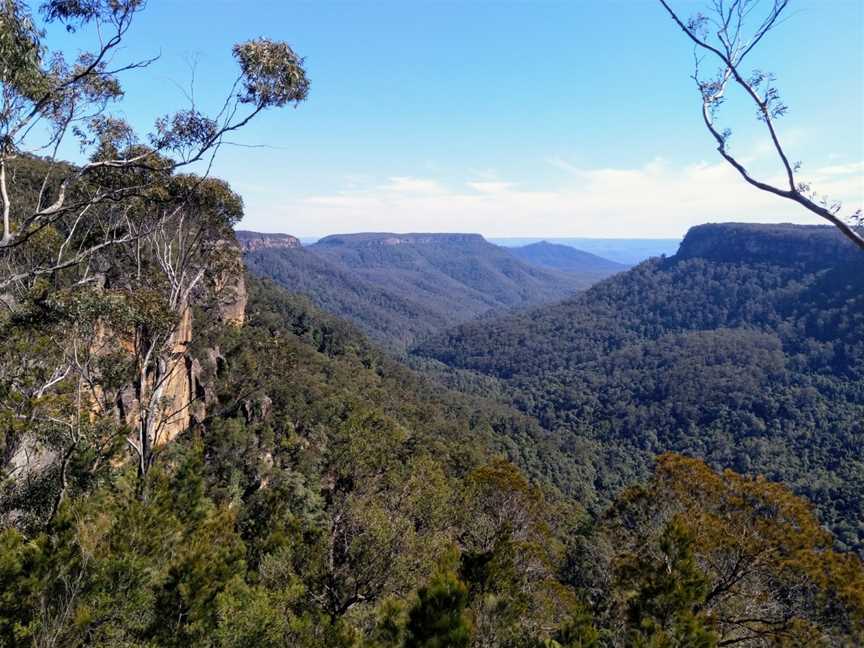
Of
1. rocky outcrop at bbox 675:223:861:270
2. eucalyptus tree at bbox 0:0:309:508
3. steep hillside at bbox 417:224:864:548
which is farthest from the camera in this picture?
A: rocky outcrop at bbox 675:223:861:270

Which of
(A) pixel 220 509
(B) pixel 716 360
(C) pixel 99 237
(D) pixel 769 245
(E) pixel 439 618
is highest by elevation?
(D) pixel 769 245

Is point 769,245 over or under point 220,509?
over

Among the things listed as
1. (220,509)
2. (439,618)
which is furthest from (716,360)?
(439,618)

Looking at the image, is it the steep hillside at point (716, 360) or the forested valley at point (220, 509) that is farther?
the steep hillside at point (716, 360)

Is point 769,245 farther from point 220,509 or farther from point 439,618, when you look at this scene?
point 439,618

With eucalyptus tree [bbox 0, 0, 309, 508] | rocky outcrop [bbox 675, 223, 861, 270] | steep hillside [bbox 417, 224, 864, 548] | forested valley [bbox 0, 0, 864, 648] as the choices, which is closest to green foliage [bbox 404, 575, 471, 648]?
forested valley [bbox 0, 0, 864, 648]

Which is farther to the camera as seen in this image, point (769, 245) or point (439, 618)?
point (769, 245)

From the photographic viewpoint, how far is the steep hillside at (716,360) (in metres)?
61.6

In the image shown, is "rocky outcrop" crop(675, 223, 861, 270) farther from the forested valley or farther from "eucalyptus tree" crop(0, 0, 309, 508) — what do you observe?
"eucalyptus tree" crop(0, 0, 309, 508)

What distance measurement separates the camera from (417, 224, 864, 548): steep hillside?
6162 centimetres

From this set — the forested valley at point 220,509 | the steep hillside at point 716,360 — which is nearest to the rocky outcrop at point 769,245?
the steep hillside at point 716,360

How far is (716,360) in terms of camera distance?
9250 cm

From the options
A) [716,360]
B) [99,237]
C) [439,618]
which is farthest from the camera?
[716,360]

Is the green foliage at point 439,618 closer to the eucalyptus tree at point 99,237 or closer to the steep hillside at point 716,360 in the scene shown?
the eucalyptus tree at point 99,237
